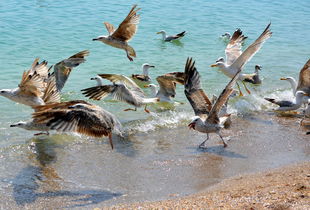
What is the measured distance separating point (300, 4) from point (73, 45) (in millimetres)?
14180

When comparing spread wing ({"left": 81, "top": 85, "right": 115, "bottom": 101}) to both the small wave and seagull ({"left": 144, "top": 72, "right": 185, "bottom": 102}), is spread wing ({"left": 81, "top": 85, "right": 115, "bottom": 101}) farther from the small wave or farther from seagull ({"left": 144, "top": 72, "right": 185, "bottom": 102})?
seagull ({"left": 144, "top": 72, "right": 185, "bottom": 102})

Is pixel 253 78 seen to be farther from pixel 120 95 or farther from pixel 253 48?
pixel 120 95

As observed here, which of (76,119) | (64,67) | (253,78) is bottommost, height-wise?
(253,78)

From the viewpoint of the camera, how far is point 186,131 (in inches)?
360

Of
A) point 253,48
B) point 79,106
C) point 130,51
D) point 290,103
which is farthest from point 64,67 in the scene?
point 290,103

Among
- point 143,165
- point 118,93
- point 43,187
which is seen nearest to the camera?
point 43,187

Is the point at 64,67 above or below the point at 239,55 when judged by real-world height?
below

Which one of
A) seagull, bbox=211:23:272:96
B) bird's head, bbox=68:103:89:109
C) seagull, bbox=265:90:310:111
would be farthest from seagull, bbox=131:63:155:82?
bird's head, bbox=68:103:89:109

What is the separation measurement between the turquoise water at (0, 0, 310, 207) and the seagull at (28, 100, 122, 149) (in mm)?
945

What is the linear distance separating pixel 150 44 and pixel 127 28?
4.77m

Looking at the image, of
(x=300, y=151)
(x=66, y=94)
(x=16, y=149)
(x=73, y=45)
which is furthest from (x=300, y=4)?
(x=16, y=149)

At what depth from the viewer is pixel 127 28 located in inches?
472

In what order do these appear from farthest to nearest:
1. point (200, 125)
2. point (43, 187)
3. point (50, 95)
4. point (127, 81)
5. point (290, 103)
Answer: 1. point (127, 81)
2. point (290, 103)
3. point (50, 95)
4. point (200, 125)
5. point (43, 187)

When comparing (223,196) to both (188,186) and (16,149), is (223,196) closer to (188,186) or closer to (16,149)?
(188,186)
